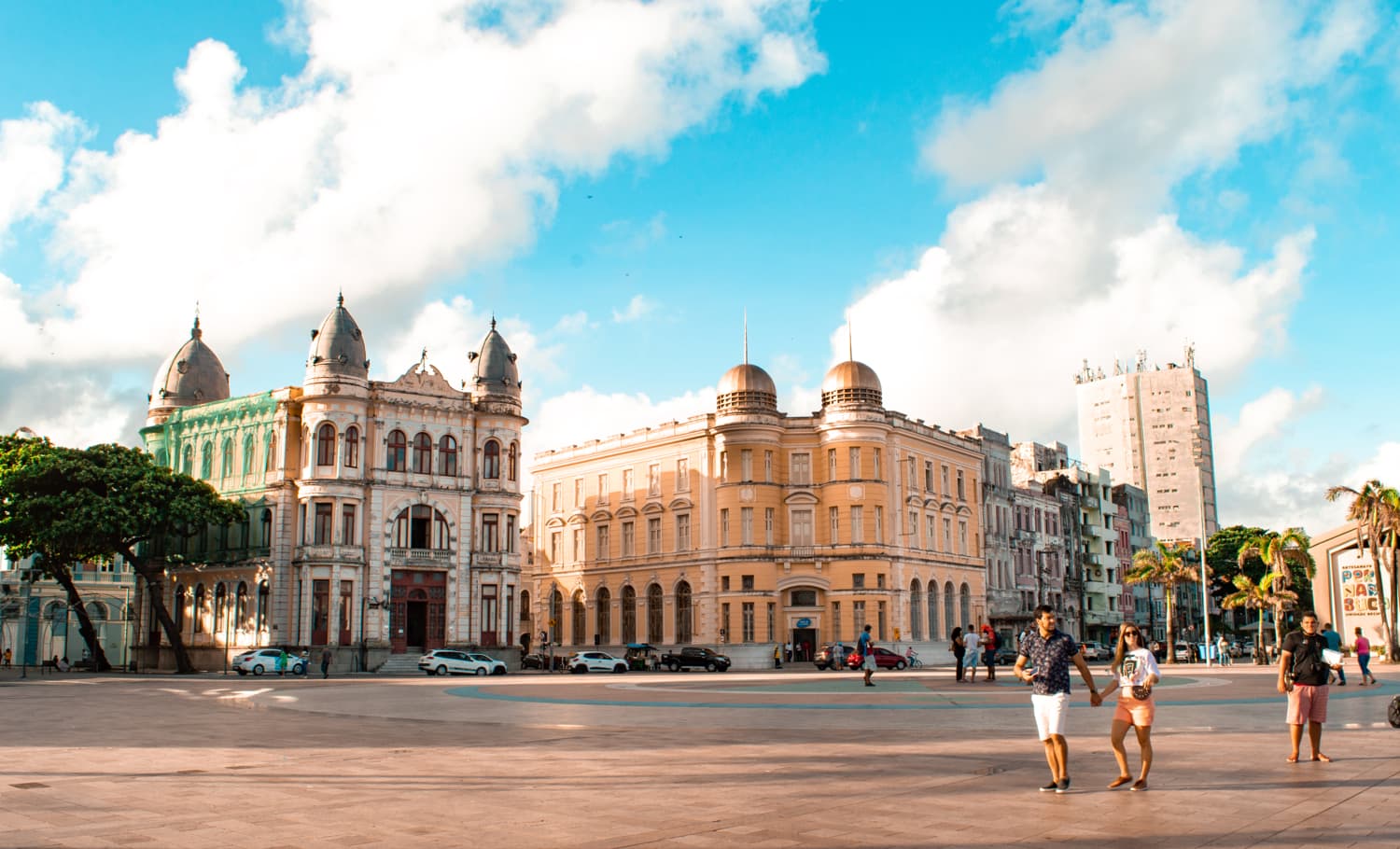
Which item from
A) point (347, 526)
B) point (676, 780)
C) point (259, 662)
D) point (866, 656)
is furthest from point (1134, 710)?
point (347, 526)

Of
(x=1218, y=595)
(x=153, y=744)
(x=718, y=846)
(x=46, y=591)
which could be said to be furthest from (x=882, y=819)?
(x=1218, y=595)

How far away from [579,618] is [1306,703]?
72124mm

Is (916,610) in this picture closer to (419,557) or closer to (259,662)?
(419,557)

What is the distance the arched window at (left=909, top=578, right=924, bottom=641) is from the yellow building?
0.31 feet

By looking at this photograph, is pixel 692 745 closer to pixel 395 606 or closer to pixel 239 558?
pixel 395 606

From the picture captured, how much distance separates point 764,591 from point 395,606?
73.4ft

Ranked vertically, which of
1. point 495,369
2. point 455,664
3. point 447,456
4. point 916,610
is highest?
point 495,369

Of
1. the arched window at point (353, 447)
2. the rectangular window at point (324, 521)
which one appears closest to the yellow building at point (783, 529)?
Result: the rectangular window at point (324, 521)

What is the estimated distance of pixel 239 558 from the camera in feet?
209

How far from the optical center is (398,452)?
63.8 meters

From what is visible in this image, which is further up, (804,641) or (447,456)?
(447,456)

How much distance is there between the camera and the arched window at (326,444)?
61.5 m

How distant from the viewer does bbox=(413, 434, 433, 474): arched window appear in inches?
2532

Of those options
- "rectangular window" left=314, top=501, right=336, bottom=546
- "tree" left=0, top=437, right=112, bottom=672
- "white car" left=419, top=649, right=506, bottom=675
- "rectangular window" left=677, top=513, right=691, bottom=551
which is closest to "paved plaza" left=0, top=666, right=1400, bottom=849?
"white car" left=419, top=649, right=506, bottom=675
